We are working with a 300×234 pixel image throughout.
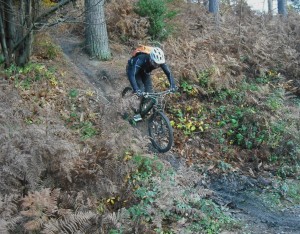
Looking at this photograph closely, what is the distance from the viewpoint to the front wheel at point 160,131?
8.53 meters

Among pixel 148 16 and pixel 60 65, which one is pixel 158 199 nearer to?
pixel 60 65

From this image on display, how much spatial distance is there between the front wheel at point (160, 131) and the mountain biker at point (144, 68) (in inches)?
26.5

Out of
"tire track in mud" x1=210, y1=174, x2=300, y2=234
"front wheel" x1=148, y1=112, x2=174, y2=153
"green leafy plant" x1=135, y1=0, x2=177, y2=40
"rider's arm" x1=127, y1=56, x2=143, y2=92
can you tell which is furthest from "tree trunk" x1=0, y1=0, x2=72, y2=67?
"tire track in mud" x1=210, y1=174, x2=300, y2=234

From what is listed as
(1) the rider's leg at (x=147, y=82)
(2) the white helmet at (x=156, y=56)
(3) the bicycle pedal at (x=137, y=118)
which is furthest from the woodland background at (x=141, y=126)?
(2) the white helmet at (x=156, y=56)

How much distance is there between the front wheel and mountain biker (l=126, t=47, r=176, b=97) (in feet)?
2.21

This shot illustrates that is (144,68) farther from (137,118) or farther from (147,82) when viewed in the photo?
(137,118)

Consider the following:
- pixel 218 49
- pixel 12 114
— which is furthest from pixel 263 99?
pixel 12 114

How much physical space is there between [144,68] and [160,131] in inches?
60.4

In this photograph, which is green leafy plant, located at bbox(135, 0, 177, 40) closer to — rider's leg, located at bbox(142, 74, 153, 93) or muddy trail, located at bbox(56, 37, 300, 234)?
muddy trail, located at bbox(56, 37, 300, 234)

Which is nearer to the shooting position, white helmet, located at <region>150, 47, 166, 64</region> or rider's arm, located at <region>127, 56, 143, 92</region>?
white helmet, located at <region>150, 47, 166, 64</region>

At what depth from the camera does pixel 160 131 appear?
8773 millimetres

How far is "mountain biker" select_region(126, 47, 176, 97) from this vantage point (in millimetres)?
8391

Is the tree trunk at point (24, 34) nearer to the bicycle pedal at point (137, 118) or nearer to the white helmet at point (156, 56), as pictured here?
the white helmet at point (156, 56)

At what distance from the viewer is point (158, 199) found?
625 cm
